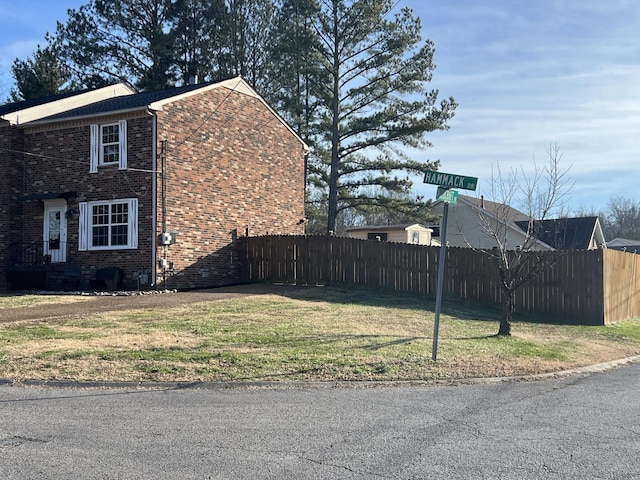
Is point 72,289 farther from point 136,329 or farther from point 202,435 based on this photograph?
point 202,435

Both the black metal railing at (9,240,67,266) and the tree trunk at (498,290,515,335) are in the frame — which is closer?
the tree trunk at (498,290,515,335)

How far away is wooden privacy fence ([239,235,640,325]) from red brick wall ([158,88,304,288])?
1.35m

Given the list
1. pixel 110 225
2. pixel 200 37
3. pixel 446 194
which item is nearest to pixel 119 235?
pixel 110 225

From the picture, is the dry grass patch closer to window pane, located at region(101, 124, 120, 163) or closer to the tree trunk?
window pane, located at region(101, 124, 120, 163)

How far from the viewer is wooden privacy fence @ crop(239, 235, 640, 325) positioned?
1645cm

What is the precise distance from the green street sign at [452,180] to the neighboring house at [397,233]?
2608 centimetres

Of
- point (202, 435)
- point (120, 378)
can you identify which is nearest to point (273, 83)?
point (120, 378)

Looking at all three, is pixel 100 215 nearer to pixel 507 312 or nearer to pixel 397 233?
pixel 507 312

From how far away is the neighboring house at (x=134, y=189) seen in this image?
19.5m

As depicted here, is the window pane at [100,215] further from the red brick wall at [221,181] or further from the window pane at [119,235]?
the red brick wall at [221,181]

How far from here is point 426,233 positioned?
127 ft

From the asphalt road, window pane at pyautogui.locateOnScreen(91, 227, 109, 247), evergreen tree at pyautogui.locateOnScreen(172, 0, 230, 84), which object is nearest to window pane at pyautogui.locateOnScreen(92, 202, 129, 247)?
window pane at pyautogui.locateOnScreen(91, 227, 109, 247)

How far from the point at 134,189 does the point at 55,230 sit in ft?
12.7

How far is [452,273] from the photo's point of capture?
18719 mm
